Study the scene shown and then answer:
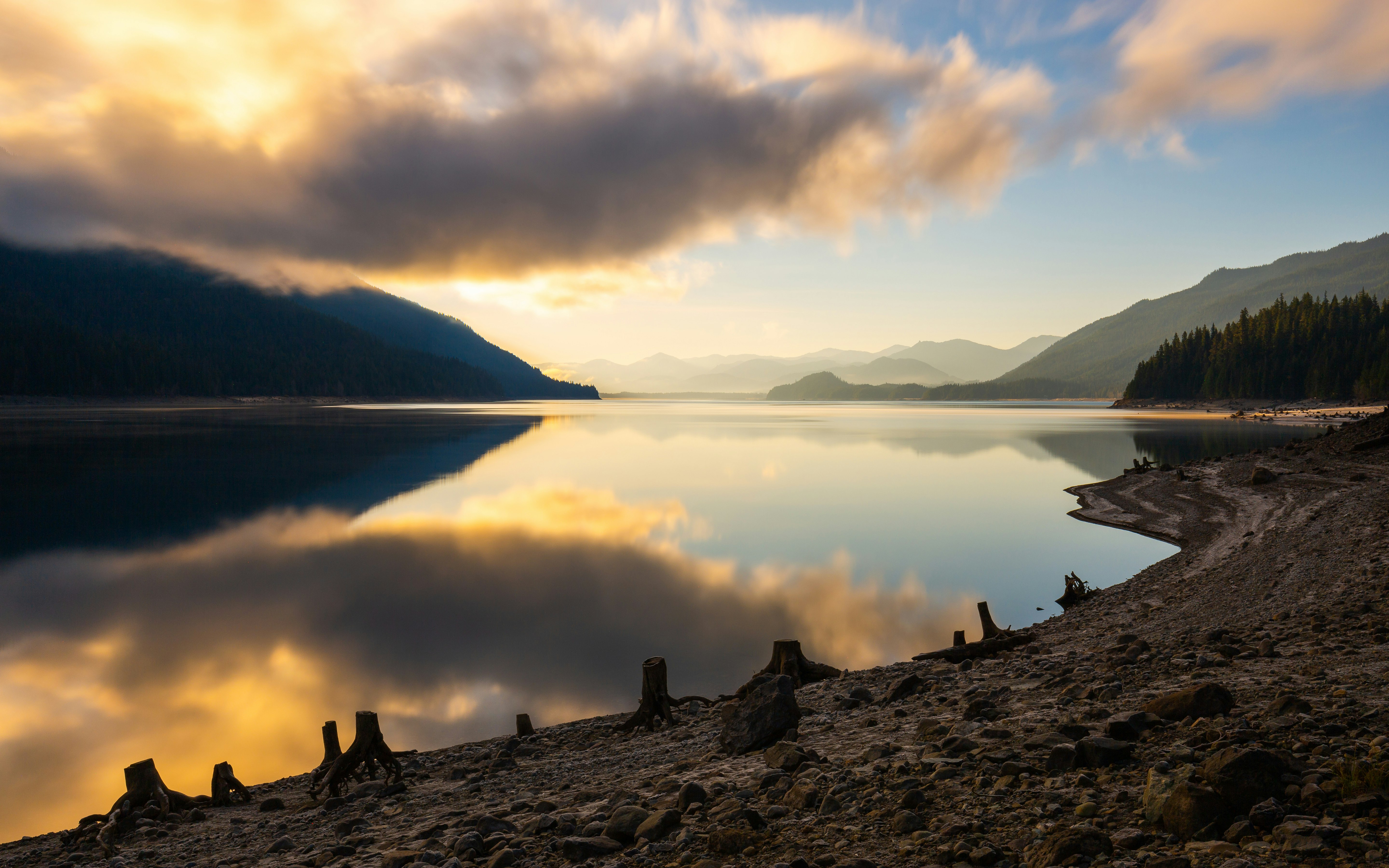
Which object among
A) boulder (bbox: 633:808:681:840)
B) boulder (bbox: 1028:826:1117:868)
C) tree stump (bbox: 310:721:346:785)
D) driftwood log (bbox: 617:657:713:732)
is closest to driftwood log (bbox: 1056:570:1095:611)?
driftwood log (bbox: 617:657:713:732)

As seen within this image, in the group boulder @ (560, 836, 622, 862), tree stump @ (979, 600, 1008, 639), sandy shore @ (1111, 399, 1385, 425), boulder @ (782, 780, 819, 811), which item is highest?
boulder @ (782, 780, 819, 811)

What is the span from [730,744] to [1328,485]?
29660mm

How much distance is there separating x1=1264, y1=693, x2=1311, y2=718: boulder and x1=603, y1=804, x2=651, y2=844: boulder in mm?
5353

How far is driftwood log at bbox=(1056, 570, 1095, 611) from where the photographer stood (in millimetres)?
17562

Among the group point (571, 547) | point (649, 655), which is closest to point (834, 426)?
point (571, 547)

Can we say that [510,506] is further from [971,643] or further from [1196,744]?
[1196,744]

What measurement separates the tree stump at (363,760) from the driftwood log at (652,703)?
10.7ft

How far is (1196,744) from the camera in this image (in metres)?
5.38

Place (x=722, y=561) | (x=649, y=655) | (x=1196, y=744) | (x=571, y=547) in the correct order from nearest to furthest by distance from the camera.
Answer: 1. (x=1196, y=744)
2. (x=649, y=655)
3. (x=722, y=561)
4. (x=571, y=547)

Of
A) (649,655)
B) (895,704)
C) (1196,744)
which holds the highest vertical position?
(1196,744)

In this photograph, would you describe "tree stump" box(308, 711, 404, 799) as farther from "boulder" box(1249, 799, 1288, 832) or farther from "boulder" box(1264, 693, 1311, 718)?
"boulder" box(1264, 693, 1311, 718)

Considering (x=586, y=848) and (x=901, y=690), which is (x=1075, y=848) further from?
(x=901, y=690)

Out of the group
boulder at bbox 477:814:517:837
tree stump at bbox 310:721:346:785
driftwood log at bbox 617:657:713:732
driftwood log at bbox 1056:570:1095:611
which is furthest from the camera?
driftwood log at bbox 1056:570:1095:611

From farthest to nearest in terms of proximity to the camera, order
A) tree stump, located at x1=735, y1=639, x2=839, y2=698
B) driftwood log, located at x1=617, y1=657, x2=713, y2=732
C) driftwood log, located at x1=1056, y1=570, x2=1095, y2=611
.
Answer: driftwood log, located at x1=1056, y1=570, x2=1095, y2=611
tree stump, located at x1=735, y1=639, x2=839, y2=698
driftwood log, located at x1=617, y1=657, x2=713, y2=732
